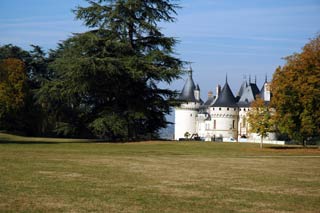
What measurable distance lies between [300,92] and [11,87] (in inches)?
875

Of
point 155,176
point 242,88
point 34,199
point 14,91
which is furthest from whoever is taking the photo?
point 242,88

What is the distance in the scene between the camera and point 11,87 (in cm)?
4475

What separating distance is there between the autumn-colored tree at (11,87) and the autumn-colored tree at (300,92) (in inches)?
763

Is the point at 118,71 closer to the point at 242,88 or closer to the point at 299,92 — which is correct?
the point at 299,92

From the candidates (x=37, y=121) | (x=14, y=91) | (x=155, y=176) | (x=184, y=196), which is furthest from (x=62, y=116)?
(x=184, y=196)

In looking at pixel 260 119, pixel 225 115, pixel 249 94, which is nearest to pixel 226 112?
pixel 225 115

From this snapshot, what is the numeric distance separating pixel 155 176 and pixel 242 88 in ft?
287

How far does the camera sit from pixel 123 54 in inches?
1631

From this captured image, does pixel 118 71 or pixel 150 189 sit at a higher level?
pixel 118 71

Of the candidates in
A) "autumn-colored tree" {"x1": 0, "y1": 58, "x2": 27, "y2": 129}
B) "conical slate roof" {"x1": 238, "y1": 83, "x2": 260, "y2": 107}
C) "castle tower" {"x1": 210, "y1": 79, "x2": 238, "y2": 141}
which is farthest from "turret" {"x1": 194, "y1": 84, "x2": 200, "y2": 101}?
"autumn-colored tree" {"x1": 0, "y1": 58, "x2": 27, "y2": 129}

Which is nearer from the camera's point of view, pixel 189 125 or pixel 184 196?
pixel 184 196

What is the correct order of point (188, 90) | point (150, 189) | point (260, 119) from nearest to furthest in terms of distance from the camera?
point (150, 189)
point (260, 119)
point (188, 90)

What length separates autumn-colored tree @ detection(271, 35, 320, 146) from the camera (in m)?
39.0

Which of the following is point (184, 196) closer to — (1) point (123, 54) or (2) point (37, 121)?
(1) point (123, 54)
